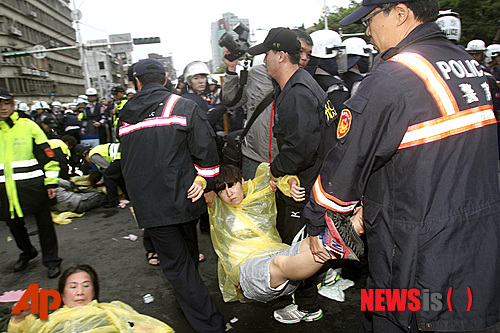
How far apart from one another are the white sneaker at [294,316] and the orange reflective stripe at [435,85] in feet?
7.19

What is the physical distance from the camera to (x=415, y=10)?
155cm

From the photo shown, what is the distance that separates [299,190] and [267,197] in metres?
0.44

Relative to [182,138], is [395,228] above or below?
below

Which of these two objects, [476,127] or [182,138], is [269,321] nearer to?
[182,138]

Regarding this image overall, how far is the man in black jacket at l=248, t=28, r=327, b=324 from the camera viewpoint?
2.60 metres

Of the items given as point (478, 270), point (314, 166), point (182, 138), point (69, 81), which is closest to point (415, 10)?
point (478, 270)

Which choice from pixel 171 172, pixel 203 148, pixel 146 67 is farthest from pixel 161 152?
pixel 146 67

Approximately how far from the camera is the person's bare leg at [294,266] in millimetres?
2047

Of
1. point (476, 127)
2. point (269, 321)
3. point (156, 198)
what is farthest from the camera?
point (269, 321)

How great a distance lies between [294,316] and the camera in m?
3.03

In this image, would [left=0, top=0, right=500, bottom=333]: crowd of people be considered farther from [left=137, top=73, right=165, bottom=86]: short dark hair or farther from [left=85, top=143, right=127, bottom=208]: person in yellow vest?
[left=85, top=143, right=127, bottom=208]: person in yellow vest

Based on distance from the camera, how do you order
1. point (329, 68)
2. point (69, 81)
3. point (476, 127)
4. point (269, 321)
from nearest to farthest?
point (476, 127)
point (269, 321)
point (329, 68)
point (69, 81)

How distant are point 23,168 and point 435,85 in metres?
4.17

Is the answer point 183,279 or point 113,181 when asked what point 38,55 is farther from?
point 183,279
